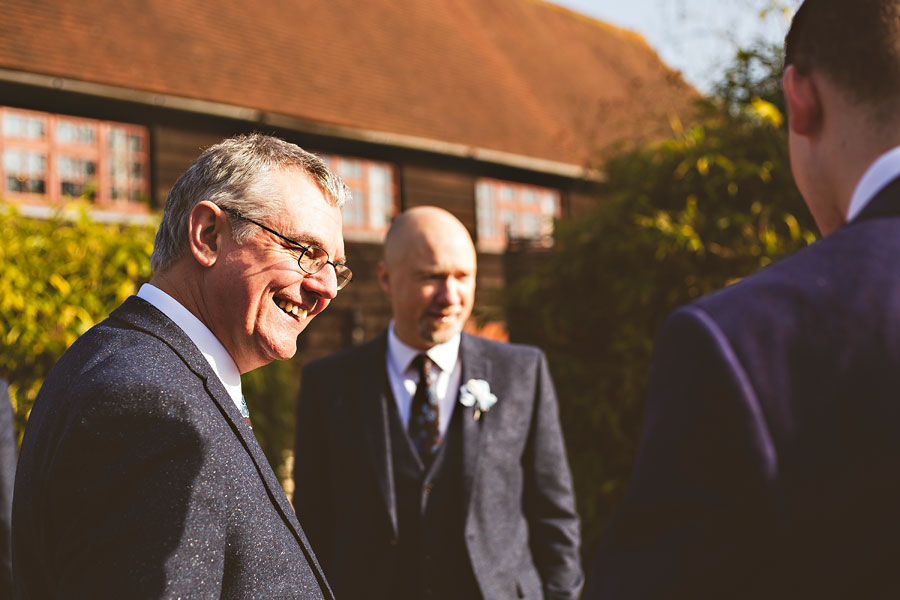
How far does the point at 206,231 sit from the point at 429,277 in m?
1.72

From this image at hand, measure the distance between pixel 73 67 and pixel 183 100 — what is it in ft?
4.67

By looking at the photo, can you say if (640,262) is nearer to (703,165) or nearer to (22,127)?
(703,165)

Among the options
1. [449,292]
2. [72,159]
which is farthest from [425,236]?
[72,159]

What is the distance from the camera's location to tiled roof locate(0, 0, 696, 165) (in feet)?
35.6

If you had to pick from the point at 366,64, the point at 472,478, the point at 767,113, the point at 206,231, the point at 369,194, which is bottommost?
the point at 472,478

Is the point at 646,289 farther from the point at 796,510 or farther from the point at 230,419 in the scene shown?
the point at 796,510

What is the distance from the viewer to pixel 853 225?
4.05 ft

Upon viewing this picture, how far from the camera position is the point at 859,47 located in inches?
51.3

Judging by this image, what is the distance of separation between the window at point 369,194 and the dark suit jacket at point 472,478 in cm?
1005

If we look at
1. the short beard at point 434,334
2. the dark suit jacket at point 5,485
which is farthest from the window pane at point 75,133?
the short beard at point 434,334

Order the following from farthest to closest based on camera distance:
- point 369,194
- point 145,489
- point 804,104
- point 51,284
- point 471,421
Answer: point 369,194 < point 51,284 < point 471,421 < point 145,489 < point 804,104

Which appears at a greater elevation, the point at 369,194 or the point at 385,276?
the point at 369,194

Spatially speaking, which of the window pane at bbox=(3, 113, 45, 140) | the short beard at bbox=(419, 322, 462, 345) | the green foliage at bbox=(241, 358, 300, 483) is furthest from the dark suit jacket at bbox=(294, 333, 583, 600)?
the window pane at bbox=(3, 113, 45, 140)

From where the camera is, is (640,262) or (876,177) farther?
(640,262)
